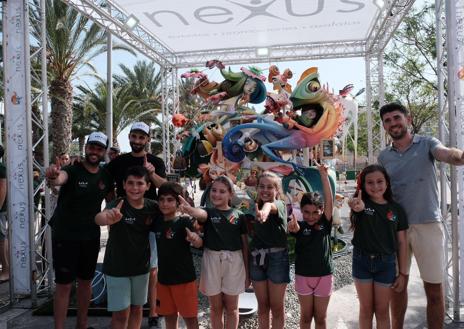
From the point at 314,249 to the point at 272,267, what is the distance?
1.17ft

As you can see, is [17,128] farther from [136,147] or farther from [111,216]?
[111,216]

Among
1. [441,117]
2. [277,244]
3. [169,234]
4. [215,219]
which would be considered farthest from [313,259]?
[441,117]

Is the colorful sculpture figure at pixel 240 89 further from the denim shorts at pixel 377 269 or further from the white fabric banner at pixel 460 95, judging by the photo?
the denim shorts at pixel 377 269

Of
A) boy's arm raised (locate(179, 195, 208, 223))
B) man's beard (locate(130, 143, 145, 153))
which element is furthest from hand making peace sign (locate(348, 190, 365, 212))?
man's beard (locate(130, 143, 145, 153))

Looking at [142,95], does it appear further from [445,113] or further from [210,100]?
[445,113]

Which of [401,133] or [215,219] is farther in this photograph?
[401,133]

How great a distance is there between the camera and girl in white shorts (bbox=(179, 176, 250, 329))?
3.10 metres

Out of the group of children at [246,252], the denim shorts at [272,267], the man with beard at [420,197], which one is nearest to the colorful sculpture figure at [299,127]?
the man with beard at [420,197]

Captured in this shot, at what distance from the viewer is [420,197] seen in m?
3.19

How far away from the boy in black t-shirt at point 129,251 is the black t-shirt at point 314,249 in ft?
3.97

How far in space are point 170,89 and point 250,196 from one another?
24.2 ft

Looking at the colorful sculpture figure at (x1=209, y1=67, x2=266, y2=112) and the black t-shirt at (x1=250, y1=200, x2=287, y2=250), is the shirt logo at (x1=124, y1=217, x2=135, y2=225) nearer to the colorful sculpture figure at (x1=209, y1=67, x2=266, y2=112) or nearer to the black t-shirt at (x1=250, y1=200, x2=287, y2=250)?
the black t-shirt at (x1=250, y1=200, x2=287, y2=250)

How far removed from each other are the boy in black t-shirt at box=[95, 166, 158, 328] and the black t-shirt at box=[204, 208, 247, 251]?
1.55 feet

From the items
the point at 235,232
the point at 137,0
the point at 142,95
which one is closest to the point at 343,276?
the point at 235,232
